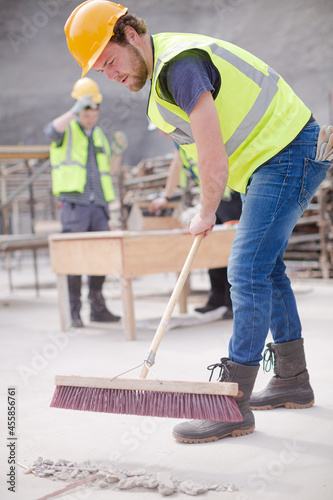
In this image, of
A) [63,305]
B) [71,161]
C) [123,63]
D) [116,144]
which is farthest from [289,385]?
[116,144]

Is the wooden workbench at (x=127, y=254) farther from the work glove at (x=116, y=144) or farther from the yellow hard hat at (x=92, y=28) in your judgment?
the yellow hard hat at (x=92, y=28)

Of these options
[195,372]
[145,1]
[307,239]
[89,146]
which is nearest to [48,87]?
[145,1]

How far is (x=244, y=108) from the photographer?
196cm

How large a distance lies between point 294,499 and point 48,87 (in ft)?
62.1

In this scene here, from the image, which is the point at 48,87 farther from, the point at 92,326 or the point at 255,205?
the point at 255,205

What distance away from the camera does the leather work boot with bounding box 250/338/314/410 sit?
2.29 meters

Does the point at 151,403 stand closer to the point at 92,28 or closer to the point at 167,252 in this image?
the point at 92,28

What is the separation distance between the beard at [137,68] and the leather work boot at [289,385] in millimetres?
1195

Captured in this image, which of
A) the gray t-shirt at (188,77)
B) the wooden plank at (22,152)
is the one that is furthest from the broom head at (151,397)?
the wooden plank at (22,152)

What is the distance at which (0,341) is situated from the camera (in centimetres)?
413

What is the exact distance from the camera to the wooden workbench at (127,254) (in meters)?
3.82

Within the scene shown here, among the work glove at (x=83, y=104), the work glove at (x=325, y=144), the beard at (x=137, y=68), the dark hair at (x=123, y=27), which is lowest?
the work glove at (x=325, y=144)

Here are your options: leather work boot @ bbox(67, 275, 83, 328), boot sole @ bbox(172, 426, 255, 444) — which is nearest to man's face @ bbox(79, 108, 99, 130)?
leather work boot @ bbox(67, 275, 83, 328)

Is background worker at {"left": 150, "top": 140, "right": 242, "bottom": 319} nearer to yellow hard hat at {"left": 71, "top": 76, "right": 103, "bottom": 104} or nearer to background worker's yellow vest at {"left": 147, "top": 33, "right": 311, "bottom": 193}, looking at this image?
yellow hard hat at {"left": 71, "top": 76, "right": 103, "bottom": 104}
